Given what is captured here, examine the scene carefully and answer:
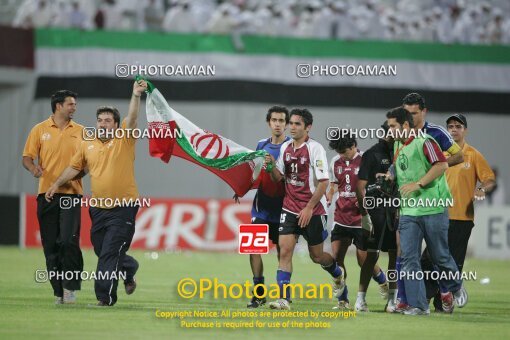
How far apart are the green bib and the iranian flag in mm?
2306

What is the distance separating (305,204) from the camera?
14.4 meters

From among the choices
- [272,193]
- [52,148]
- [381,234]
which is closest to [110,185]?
[52,148]

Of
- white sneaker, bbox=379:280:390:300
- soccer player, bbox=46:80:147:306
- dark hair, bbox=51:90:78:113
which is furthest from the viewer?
white sneaker, bbox=379:280:390:300

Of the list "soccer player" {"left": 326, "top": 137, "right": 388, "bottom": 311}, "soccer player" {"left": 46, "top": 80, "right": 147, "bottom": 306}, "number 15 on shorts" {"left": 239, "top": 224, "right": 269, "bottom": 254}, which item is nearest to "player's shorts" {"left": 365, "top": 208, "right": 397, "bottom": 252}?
"soccer player" {"left": 326, "top": 137, "right": 388, "bottom": 311}

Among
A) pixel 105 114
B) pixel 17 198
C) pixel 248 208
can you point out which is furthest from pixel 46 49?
pixel 105 114

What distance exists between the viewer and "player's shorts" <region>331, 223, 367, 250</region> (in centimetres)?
1531

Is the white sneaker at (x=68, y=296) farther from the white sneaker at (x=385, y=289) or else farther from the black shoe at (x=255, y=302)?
the white sneaker at (x=385, y=289)

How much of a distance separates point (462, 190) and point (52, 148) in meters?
5.57

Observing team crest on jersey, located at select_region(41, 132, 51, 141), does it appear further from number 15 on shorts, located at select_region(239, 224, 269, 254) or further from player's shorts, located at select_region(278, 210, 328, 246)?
player's shorts, located at select_region(278, 210, 328, 246)

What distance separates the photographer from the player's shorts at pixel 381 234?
14.7m

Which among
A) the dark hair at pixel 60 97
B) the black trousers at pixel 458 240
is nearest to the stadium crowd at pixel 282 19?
the dark hair at pixel 60 97

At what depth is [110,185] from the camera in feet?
46.9

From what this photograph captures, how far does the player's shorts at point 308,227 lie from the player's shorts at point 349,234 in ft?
3.20

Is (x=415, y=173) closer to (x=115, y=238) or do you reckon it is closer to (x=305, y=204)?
(x=305, y=204)
